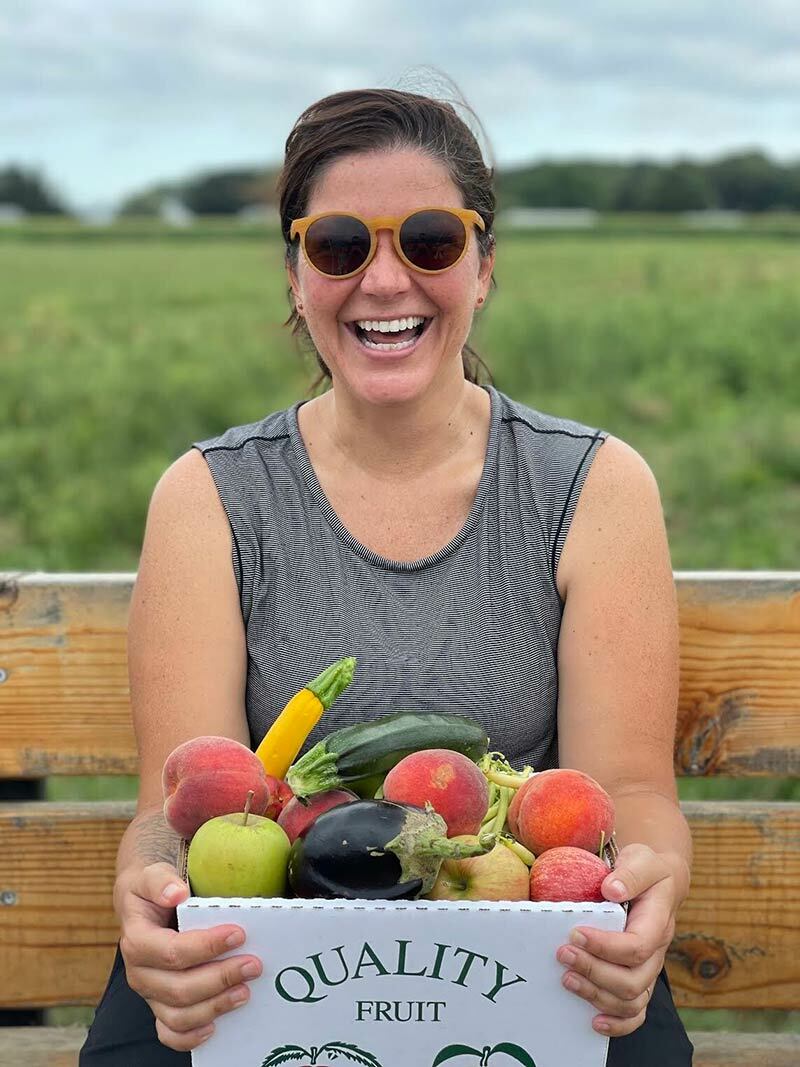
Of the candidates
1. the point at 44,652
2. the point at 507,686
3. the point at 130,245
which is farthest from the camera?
the point at 130,245

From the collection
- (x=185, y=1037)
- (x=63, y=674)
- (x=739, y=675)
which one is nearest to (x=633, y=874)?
(x=185, y=1037)

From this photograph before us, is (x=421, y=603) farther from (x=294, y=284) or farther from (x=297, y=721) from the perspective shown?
(x=294, y=284)

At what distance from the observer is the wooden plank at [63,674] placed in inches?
95.3

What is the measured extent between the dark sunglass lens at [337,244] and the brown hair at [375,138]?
5.7 inches

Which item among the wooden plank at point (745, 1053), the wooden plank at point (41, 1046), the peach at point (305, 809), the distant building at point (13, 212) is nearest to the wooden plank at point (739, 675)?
the wooden plank at point (745, 1053)

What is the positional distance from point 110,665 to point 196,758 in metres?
0.81

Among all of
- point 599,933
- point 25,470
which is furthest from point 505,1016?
point 25,470

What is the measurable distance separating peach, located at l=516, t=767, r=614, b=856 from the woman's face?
32.6 inches

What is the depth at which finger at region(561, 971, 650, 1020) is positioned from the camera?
156cm

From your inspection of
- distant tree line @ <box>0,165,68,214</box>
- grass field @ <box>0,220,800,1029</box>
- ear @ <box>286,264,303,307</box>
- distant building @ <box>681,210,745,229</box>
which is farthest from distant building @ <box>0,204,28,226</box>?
ear @ <box>286,264,303,307</box>

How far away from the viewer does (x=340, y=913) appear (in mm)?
1490

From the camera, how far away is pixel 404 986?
5.09 ft

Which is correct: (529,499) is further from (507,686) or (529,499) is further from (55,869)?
(55,869)

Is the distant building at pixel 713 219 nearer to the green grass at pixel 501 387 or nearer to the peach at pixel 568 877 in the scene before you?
the green grass at pixel 501 387
